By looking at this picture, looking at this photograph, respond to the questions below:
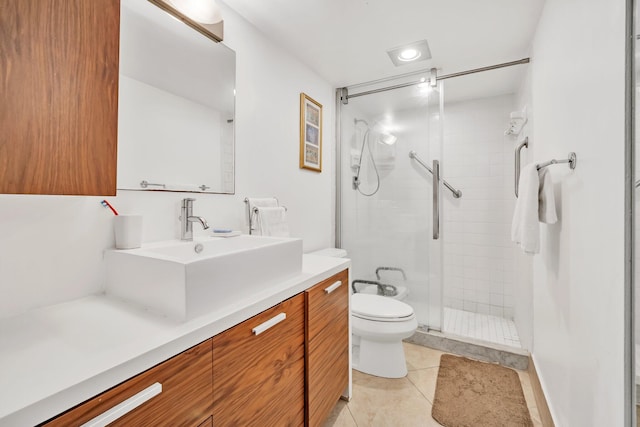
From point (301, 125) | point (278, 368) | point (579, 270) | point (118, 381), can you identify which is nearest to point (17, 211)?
point (118, 381)

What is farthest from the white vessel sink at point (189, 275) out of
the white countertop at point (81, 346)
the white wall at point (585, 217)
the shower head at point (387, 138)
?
the shower head at point (387, 138)

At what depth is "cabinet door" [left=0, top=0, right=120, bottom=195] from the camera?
2.05 feet

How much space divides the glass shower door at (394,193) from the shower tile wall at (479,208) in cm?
78

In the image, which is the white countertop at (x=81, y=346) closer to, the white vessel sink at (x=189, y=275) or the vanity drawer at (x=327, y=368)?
the white vessel sink at (x=189, y=275)

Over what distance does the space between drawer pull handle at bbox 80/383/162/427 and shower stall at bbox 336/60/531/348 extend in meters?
2.09

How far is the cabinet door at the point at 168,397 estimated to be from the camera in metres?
0.56

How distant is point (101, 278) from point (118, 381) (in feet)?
2.00

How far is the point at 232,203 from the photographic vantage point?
5.27 ft

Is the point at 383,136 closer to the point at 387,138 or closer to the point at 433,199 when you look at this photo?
the point at 387,138

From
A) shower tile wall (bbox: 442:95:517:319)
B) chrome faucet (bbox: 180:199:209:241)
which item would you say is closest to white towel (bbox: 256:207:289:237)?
chrome faucet (bbox: 180:199:209:241)

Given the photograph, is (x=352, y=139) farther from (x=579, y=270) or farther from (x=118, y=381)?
(x=118, y=381)

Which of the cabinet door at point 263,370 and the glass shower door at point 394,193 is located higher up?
the glass shower door at point 394,193

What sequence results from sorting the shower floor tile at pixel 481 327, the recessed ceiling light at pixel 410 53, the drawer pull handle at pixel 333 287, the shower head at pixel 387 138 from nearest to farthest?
the drawer pull handle at pixel 333 287 → the recessed ceiling light at pixel 410 53 → the shower floor tile at pixel 481 327 → the shower head at pixel 387 138

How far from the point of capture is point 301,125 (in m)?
2.17
